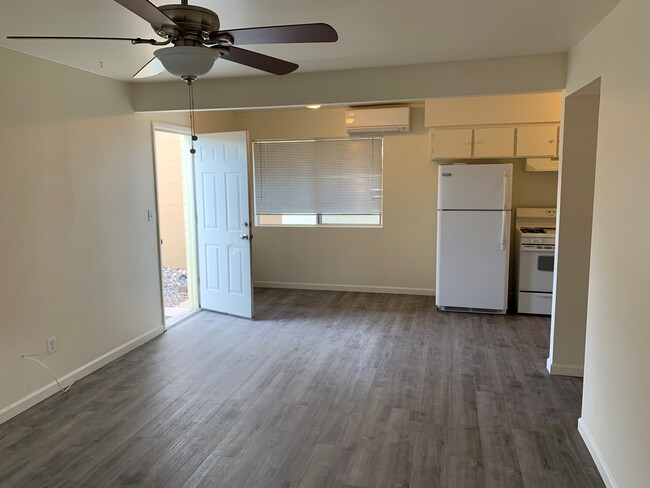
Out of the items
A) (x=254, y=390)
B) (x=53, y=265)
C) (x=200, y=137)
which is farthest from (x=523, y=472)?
(x=200, y=137)

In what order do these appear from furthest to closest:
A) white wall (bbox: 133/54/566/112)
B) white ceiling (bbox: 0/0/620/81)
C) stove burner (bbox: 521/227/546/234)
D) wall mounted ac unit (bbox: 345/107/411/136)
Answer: wall mounted ac unit (bbox: 345/107/411/136) < stove burner (bbox: 521/227/546/234) < white wall (bbox: 133/54/566/112) < white ceiling (bbox: 0/0/620/81)

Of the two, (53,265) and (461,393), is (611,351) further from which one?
(53,265)

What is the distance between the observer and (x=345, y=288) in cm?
645

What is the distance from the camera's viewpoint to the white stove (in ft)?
16.6

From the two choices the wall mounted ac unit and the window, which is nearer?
the wall mounted ac unit

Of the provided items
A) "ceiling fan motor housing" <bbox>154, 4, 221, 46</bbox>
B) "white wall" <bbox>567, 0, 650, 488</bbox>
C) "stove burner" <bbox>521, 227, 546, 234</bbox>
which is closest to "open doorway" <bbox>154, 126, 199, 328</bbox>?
"stove burner" <bbox>521, 227, 546, 234</bbox>

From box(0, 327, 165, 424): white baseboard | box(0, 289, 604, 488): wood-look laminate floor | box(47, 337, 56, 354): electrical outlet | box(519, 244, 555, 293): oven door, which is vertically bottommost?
box(0, 289, 604, 488): wood-look laminate floor

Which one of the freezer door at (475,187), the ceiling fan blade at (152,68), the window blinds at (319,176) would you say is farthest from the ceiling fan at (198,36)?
the window blinds at (319,176)

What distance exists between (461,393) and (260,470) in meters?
1.58

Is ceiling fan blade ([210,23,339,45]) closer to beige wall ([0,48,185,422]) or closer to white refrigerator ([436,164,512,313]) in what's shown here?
beige wall ([0,48,185,422])

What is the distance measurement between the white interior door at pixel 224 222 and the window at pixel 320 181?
145cm

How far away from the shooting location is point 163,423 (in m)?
2.93

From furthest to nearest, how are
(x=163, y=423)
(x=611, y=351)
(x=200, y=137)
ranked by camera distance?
(x=200, y=137), (x=163, y=423), (x=611, y=351)

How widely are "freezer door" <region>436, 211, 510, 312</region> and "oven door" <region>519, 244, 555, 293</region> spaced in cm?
20
